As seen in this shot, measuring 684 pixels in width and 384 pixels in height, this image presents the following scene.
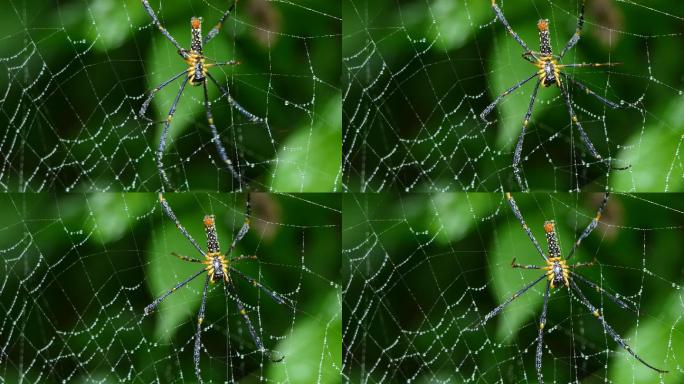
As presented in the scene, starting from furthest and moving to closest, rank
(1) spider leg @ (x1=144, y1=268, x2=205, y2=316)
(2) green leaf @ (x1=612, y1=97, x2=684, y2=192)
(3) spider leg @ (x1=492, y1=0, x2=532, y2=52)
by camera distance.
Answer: (1) spider leg @ (x1=144, y1=268, x2=205, y2=316) → (2) green leaf @ (x1=612, y1=97, x2=684, y2=192) → (3) spider leg @ (x1=492, y1=0, x2=532, y2=52)

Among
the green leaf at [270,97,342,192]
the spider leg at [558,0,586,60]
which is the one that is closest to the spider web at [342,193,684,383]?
the green leaf at [270,97,342,192]

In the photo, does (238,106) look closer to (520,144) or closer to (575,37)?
(520,144)

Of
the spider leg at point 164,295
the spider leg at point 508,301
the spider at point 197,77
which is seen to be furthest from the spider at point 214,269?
the spider leg at point 508,301

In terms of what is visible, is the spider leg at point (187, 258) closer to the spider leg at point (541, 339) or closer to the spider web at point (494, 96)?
the spider web at point (494, 96)

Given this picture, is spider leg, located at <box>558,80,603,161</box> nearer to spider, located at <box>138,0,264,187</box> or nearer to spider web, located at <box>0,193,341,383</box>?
spider web, located at <box>0,193,341,383</box>

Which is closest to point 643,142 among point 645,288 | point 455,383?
point 645,288

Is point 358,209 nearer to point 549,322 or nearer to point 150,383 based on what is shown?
point 549,322
